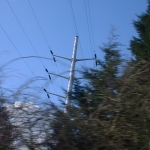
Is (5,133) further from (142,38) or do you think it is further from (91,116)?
(142,38)

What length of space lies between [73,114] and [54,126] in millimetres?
389

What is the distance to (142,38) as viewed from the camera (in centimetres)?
1345

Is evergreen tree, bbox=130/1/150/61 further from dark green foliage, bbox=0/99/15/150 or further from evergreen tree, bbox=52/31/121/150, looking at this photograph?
dark green foliage, bbox=0/99/15/150

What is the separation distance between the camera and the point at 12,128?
576 centimetres

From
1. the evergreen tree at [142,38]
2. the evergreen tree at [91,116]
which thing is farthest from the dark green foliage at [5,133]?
the evergreen tree at [142,38]

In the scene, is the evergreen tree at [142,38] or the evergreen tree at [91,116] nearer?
the evergreen tree at [91,116]

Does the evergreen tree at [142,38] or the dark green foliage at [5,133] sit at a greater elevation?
the evergreen tree at [142,38]

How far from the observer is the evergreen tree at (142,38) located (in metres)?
12.5

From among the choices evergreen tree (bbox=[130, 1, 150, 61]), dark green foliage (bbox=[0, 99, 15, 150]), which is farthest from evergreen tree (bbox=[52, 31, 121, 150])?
evergreen tree (bbox=[130, 1, 150, 61])

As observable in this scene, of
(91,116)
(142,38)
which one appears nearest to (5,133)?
(91,116)

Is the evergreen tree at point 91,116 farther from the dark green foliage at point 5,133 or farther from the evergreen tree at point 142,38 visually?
the evergreen tree at point 142,38

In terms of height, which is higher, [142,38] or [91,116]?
[142,38]

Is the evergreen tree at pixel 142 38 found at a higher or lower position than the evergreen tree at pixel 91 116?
higher

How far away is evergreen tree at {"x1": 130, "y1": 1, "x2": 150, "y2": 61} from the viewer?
1252 cm
